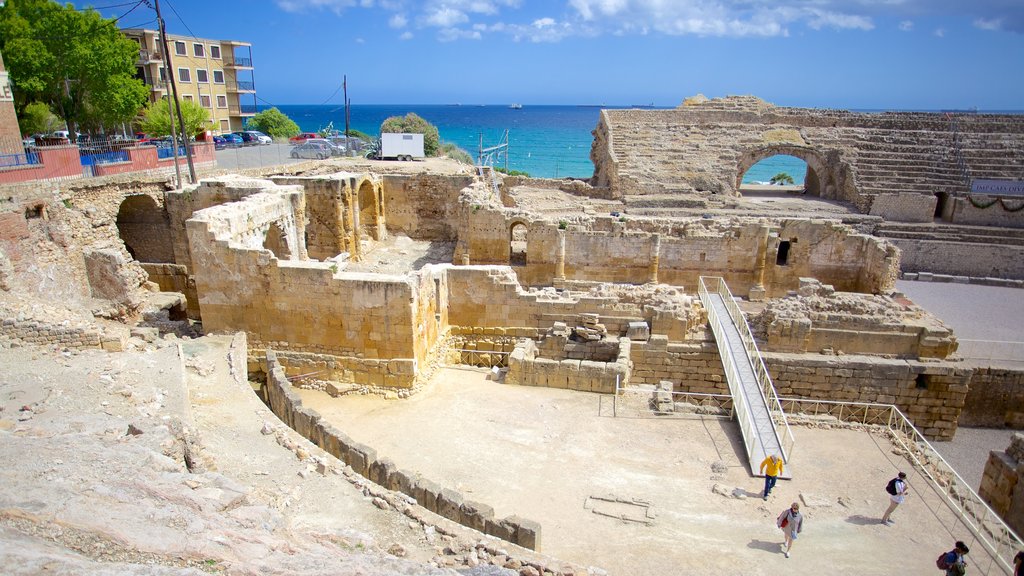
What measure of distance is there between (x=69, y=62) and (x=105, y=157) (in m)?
6.18

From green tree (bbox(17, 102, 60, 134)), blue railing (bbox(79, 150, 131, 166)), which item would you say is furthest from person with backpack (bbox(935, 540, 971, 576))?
green tree (bbox(17, 102, 60, 134))

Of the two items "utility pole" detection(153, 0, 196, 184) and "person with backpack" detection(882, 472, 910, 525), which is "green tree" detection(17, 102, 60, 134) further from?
"person with backpack" detection(882, 472, 910, 525)

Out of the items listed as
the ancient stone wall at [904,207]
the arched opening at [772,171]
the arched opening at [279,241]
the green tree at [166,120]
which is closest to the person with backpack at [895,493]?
the arched opening at [279,241]

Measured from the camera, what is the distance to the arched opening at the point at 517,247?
707 inches

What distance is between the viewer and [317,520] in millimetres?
6305

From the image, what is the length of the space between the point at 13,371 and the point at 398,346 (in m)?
5.92

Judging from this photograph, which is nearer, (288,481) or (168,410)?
(288,481)

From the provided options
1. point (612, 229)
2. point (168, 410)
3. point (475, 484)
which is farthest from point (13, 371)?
point (612, 229)

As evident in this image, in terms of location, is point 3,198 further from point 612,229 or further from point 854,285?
point 854,285

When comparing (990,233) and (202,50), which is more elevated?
(202,50)

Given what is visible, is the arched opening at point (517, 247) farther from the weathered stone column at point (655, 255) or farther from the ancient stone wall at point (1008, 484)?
the ancient stone wall at point (1008, 484)

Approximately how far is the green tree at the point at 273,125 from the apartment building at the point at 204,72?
1.50m

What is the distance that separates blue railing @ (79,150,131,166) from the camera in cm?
1608

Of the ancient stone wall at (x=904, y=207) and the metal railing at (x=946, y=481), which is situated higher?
the ancient stone wall at (x=904, y=207)
